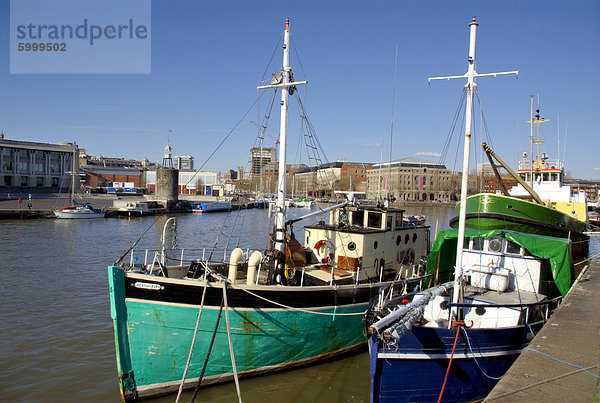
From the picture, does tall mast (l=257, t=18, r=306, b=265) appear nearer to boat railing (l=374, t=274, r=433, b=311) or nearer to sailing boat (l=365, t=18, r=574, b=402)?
boat railing (l=374, t=274, r=433, b=311)

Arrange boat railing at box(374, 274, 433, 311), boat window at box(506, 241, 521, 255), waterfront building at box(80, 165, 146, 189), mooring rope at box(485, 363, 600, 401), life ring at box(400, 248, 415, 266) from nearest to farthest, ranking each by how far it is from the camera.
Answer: mooring rope at box(485, 363, 600, 401) < boat railing at box(374, 274, 433, 311) < boat window at box(506, 241, 521, 255) < life ring at box(400, 248, 415, 266) < waterfront building at box(80, 165, 146, 189)

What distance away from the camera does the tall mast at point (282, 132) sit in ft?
42.3

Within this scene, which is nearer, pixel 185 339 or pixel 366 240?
pixel 185 339

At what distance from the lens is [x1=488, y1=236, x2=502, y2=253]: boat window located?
12.7 m

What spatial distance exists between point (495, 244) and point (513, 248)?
0.60 metres

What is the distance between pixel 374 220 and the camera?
1527 cm

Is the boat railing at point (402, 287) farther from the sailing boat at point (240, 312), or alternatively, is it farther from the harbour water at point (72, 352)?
the harbour water at point (72, 352)

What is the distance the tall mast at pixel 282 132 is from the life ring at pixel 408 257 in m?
5.87

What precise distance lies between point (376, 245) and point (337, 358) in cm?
428

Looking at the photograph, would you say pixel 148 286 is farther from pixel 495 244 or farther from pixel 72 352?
pixel 495 244

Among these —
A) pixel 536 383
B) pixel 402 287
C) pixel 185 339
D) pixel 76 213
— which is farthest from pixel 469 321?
pixel 76 213

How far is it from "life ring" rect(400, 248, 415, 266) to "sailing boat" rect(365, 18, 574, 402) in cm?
337

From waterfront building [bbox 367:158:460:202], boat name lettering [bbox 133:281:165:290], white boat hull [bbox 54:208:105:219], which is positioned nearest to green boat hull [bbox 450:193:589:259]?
boat name lettering [bbox 133:281:165:290]

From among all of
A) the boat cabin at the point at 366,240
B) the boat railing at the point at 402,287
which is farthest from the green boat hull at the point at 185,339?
the boat cabin at the point at 366,240
